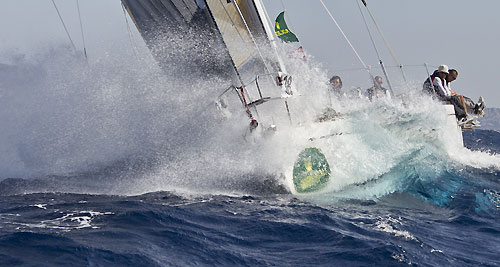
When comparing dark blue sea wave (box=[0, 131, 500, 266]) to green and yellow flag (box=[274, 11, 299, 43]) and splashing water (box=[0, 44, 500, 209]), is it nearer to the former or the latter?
splashing water (box=[0, 44, 500, 209])

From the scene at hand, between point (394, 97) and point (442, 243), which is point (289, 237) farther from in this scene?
point (394, 97)

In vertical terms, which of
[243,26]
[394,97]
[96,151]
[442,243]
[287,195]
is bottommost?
[442,243]

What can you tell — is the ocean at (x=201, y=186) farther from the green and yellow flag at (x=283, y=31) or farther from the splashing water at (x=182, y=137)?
the green and yellow flag at (x=283, y=31)

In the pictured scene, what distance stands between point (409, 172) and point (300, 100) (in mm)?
2119

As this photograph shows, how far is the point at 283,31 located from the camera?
1080cm

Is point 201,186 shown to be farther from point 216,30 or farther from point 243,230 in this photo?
point 216,30

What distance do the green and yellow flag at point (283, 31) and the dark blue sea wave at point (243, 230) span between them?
12.0 ft

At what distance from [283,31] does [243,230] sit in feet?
18.6

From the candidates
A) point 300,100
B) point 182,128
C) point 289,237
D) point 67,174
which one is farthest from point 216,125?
point 289,237

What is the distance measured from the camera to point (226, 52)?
386 inches

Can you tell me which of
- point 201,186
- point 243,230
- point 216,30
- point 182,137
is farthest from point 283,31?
point 243,230

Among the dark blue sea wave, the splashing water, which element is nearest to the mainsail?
the splashing water

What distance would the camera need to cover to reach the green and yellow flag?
10805 millimetres

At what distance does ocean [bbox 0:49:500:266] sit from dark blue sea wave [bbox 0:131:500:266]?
22 mm
